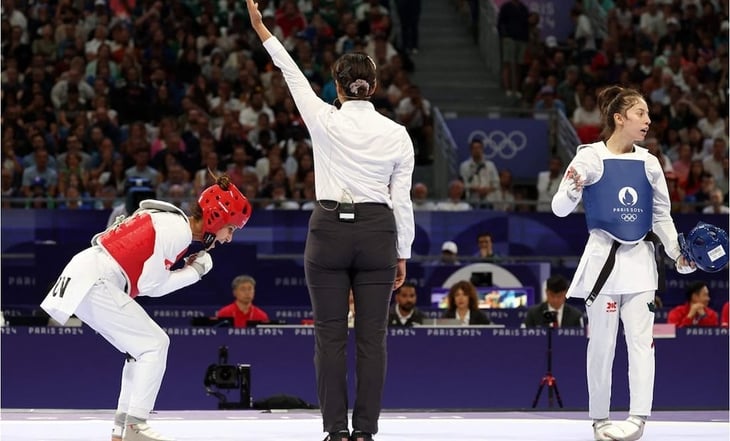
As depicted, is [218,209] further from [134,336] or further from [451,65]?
[451,65]

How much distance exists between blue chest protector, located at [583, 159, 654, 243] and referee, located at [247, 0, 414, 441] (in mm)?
1300

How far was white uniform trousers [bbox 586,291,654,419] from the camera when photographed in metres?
7.68

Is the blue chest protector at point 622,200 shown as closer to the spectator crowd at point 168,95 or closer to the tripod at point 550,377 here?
the tripod at point 550,377

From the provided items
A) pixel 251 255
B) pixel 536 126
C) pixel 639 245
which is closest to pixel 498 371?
pixel 251 255

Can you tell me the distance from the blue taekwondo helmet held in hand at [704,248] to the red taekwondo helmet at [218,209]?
2.60 meters

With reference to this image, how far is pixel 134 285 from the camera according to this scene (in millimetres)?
7070

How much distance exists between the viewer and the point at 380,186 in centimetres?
697

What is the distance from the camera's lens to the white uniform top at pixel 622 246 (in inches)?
303

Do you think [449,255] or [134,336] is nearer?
[134,336]

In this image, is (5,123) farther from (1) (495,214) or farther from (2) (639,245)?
(2) (639,245)

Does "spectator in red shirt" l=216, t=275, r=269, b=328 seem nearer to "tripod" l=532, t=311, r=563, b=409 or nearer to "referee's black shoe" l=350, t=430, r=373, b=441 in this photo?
"tripod" l=532, t=311, r=563, b=409

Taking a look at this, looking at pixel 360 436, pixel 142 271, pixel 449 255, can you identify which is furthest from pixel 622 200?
pixel 449 255

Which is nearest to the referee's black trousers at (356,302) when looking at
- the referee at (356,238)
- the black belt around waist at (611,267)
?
the referee at (356,238)

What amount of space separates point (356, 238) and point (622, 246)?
5.87 ft
